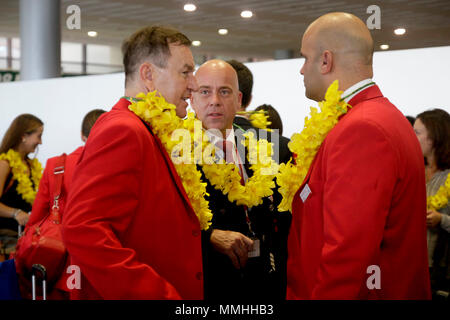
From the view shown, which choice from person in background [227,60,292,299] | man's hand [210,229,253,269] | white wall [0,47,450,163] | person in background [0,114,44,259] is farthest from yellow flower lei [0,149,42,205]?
man's hand [210,229,253,269]

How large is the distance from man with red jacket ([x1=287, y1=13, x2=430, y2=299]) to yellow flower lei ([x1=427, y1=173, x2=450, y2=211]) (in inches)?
62.0

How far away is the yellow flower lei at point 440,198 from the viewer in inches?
124

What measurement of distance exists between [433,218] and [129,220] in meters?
2.21

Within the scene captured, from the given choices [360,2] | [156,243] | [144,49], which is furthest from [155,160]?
[360,2]

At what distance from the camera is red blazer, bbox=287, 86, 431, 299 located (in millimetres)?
1490

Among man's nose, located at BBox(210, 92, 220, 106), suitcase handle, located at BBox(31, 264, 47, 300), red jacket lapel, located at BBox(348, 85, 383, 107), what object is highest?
man's nose, located at BBox(210, 92, 220, 106)

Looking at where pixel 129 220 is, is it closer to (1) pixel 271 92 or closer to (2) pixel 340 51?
(2) pixel 340 51

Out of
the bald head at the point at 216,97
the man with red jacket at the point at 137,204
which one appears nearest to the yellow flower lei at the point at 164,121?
Answer: the man with red jacket at the point at 137,204

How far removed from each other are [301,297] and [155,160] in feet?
2.39

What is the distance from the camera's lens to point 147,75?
181 cm

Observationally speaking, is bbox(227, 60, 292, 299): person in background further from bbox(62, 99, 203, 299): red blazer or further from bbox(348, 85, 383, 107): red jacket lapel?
bbox(348, 85, 383, 107): red jacket lapel

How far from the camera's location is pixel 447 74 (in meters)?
4.01
